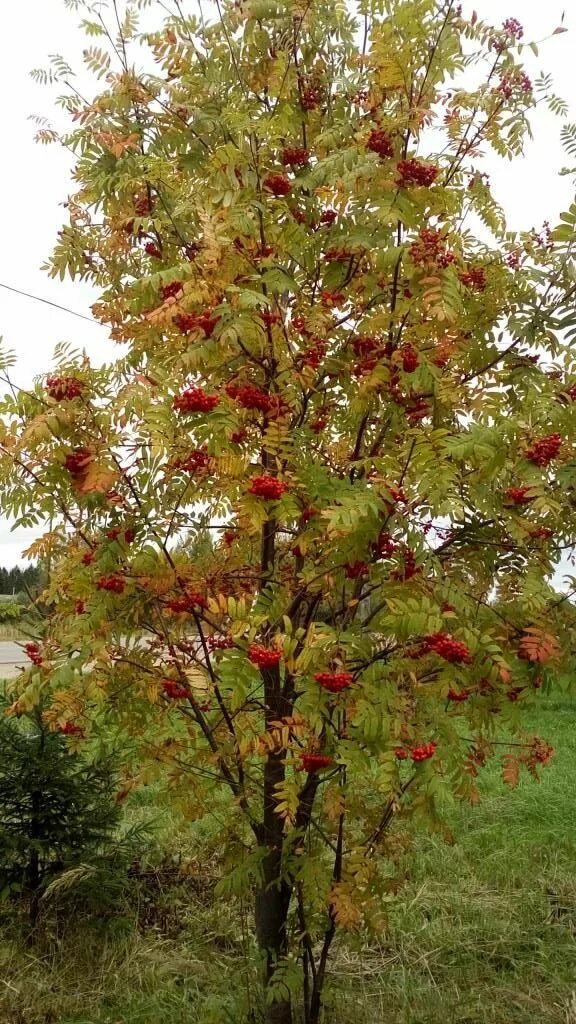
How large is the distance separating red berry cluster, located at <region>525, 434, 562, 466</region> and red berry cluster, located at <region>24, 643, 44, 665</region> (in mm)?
1973

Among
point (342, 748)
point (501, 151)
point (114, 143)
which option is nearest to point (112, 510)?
point (342, 748)

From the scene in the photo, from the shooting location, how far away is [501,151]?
12.0 ft

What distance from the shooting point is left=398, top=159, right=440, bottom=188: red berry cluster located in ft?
9.36

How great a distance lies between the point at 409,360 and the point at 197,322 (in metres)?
0.74

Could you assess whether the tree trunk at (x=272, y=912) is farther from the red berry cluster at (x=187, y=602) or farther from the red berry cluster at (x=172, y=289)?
the red berry cluster at (x=172, y=289)

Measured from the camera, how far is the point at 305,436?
3.19m

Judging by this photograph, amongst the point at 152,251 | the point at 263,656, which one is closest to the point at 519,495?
the point at 263,656

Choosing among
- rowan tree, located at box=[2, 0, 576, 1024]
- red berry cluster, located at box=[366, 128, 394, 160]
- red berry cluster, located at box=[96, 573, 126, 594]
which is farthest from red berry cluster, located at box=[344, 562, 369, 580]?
red berry cluster, located at box=[366, 128, 394, 160]

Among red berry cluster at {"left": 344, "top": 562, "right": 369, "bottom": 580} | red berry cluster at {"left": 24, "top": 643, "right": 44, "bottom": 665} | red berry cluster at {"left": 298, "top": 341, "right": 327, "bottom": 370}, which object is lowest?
red berry cluster at {"left": 24, "top": 643, "right": 44, "bottom": 665}

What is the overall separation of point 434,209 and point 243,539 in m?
1.57

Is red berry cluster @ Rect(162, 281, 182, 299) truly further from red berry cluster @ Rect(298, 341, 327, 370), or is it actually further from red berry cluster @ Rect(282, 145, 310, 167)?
red berry cluster @ Rect(282, 145, 310, 167)

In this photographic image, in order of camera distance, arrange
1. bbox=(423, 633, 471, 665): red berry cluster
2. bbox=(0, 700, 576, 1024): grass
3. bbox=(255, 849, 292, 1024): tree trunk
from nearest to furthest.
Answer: bbox=(423, 633, 471, 665): red berry cluster < bbox=(255, 849, 292, 1024): tree trunk < bbox=(0, 700, 576, 1024): grass

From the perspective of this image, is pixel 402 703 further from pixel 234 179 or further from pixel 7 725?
pixel 7 725

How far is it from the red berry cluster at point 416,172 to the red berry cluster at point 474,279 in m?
0.50
